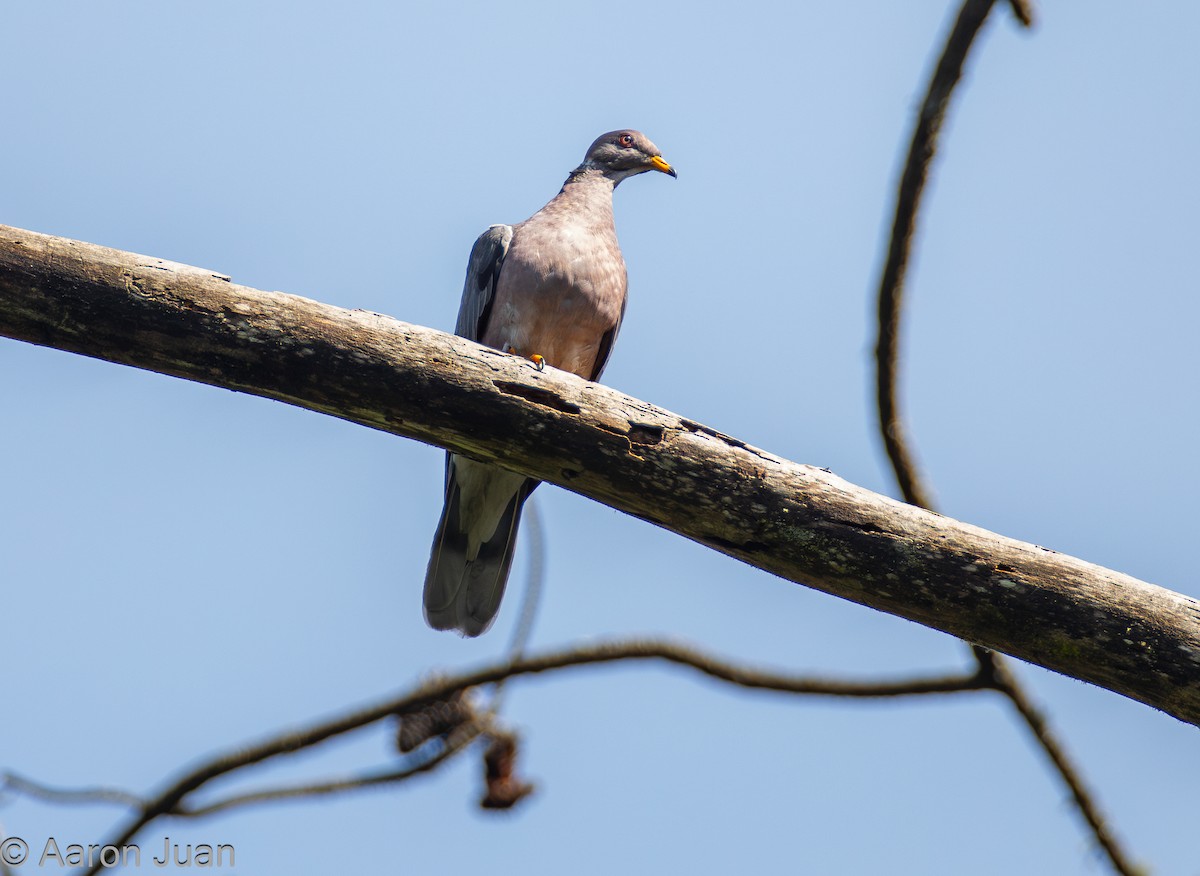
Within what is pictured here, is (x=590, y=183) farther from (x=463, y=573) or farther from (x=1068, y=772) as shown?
(x=1068, y=772)

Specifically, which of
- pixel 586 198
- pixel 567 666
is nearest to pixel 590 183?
pixel 586 198

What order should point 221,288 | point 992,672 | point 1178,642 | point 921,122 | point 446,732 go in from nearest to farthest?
point 1178,642 < point 221,288 < point 921,122 < point 992,672 < point 446,732

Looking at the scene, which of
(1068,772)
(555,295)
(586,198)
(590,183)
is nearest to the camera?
(1068,772)

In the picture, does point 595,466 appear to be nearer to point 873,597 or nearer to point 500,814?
point 873,597

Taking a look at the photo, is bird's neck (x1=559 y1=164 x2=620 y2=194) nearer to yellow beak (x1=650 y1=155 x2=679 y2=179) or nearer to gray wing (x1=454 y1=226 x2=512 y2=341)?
yellow beak (x1=650 y1=155 x2=679 y2=179)

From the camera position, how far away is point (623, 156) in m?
6.38

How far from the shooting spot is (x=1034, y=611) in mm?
3010

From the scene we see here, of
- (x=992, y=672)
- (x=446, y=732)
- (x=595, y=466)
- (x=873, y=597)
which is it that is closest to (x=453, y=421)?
(x=595, y=466)

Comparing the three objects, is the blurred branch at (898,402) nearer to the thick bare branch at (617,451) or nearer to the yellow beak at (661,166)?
the thick bare branch at (617,451)

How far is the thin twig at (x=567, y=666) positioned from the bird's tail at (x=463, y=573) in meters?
1.29

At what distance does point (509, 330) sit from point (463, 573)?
1.23 m

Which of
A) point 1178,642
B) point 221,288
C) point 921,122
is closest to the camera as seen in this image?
point 1178,642

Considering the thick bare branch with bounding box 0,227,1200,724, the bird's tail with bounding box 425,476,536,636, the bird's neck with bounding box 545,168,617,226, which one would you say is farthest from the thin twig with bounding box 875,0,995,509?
the bird's neck with bounding box 545,168,617,226

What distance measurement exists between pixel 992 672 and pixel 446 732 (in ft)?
6.78
